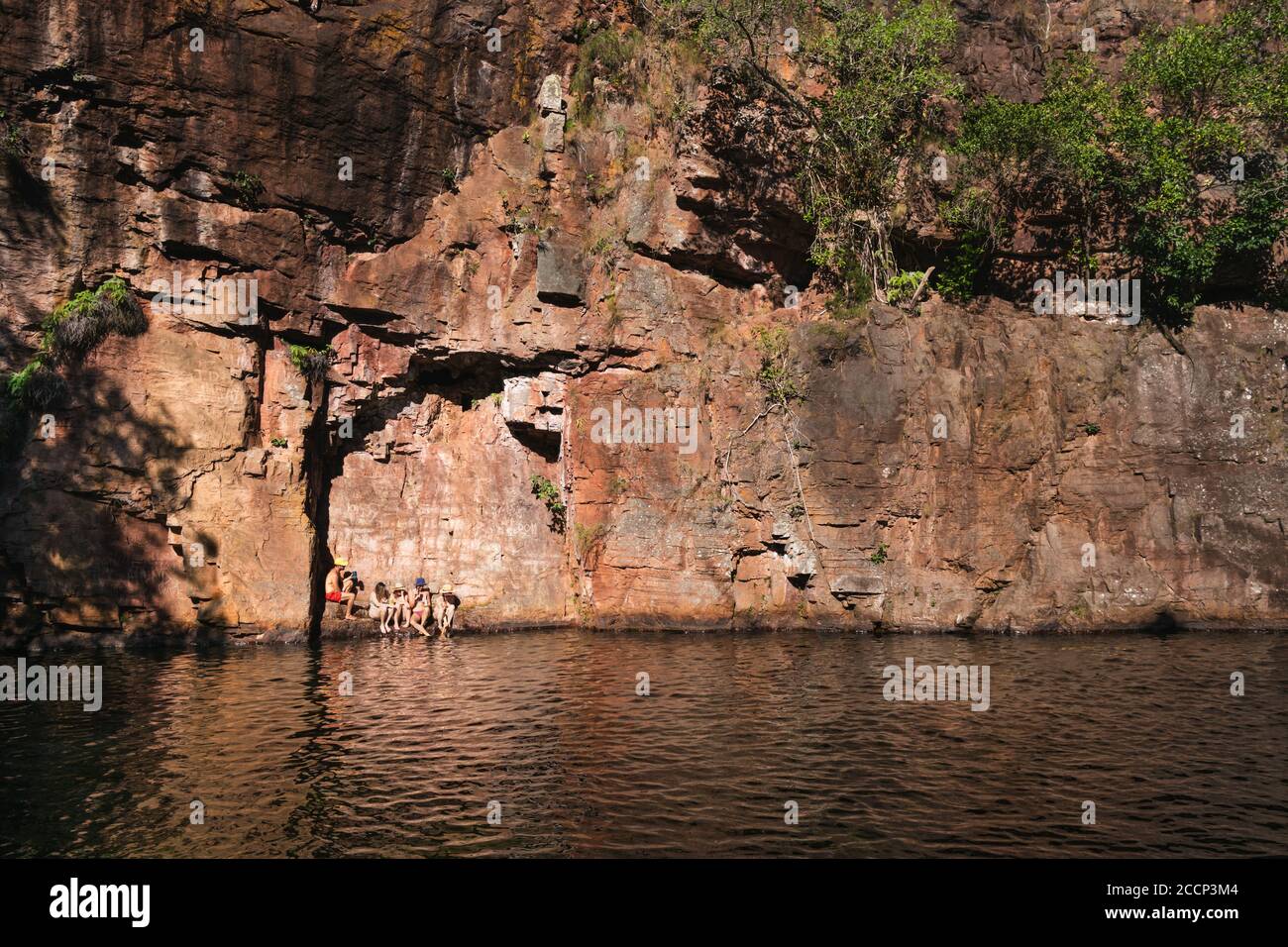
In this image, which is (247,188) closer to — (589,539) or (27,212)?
(27,212)

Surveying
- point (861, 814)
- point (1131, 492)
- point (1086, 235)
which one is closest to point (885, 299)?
point (1086, 235)

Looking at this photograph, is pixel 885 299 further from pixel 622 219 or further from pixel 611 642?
pixel 611 642

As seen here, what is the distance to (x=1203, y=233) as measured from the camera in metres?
23.7

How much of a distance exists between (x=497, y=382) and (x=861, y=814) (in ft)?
62.8

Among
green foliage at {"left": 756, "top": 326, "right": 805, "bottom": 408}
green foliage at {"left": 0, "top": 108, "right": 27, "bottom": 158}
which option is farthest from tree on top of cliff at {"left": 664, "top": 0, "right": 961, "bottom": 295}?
green foliage at {"left": 0, "top": 108, "right": 27, "bottom": 158}

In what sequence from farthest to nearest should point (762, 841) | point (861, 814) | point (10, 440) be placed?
1. point (10, 440)
2. point (861, 814)
3. point (762, 841)

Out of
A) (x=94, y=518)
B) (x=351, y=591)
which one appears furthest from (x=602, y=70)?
(x=94, y=518)

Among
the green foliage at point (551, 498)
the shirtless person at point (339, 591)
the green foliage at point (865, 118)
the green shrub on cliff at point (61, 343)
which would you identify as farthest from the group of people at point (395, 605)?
Result: the green foliage at point (865, 118)

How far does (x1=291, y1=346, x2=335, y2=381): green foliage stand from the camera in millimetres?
23328

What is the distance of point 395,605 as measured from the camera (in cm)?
2353

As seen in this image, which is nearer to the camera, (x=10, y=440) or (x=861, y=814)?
(x=861, y=814)

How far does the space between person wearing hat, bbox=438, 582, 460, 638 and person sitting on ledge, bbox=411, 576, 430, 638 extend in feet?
1.17

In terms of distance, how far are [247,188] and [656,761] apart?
18.9 metres

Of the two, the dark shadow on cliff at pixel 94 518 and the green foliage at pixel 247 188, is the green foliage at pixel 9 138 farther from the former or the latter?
the dark shadow on cliff at pixel 94 518
